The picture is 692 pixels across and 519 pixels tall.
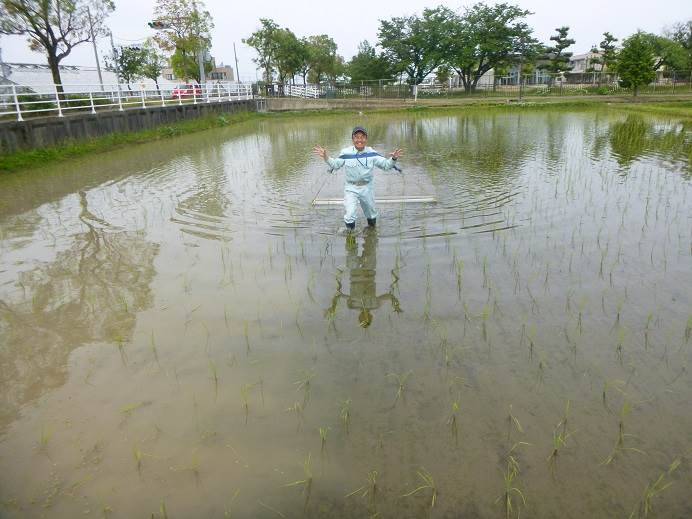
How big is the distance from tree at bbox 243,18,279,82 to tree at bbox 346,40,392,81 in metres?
8.45

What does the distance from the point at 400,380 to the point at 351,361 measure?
430 millimetres

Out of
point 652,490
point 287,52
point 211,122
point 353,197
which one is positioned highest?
point 287,52

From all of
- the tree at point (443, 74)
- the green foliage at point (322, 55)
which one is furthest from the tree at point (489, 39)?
the green foliage at point (322, 55)

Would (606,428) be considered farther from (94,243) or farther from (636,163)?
(636,163)

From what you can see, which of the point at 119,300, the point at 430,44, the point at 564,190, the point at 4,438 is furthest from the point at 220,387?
the point at 430,44

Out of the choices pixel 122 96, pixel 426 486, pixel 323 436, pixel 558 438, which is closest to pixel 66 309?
pixel 323 436

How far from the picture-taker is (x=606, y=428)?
9.38ft

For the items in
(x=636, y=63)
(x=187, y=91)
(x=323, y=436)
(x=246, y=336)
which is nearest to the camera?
(x=323, y=436)

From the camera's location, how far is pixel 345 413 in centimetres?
306

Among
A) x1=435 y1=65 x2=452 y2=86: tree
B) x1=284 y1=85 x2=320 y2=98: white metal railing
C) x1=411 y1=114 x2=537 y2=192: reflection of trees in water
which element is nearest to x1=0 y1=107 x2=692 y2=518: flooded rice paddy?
x1=411 y1=114 x2=537 y2=192: reflection of trees in water

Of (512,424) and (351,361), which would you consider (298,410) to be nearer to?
(351,361)

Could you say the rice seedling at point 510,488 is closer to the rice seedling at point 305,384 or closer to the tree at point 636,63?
the rice seedling at point 305,384

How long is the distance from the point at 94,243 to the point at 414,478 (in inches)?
221

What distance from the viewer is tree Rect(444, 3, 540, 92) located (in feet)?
145
